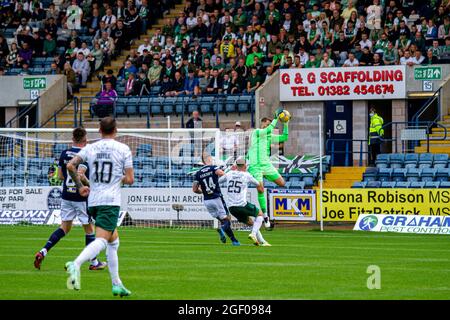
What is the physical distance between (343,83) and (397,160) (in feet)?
13.8

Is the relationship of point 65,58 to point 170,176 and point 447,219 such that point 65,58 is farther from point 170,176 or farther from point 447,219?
point 447,219

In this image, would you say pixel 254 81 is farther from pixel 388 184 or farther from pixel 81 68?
pixel 81 68

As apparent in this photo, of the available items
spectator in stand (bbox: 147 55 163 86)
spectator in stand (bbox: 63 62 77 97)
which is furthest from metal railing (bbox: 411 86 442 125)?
spectator in stand (bbox: 63 62 77 97)

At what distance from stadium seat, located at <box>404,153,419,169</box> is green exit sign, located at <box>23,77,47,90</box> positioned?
49.4ft

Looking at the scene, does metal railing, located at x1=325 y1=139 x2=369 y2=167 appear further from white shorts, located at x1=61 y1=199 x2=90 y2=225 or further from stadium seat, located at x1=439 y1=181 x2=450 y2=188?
white shorts, located at x1=61 y1=199 x2=90 y2=225

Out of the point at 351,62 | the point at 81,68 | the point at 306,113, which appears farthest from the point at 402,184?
the point at 81,68

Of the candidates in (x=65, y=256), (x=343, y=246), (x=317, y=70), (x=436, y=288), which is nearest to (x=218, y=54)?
(x=317, y=70)

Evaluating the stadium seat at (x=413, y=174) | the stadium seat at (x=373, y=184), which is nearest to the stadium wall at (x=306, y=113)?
the stadium seat at (x=413, y=174)

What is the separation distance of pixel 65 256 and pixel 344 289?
732cm

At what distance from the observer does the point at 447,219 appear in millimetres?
28734

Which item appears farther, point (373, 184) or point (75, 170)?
point (373, 184)

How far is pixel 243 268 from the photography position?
17.2 meters

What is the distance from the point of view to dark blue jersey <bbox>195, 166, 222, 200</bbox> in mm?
23766

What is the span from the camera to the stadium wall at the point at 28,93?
1655 inches
